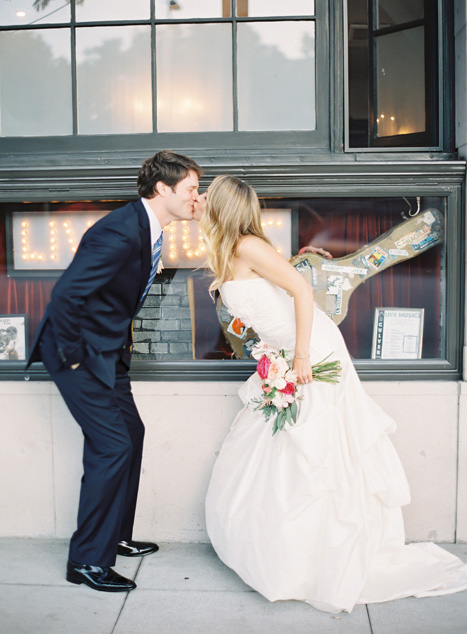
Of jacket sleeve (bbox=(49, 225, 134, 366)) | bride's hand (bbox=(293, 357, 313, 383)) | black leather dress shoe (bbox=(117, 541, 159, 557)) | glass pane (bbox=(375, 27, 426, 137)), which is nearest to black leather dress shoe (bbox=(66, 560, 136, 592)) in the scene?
black leather dress shoe (bbox=(117, 541, 159, 557))

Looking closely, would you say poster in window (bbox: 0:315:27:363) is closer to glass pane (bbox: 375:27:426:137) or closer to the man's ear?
the man's ear

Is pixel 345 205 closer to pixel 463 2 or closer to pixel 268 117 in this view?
pixel 268 117

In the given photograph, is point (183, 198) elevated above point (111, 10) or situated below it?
below

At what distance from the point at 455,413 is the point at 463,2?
2.41m

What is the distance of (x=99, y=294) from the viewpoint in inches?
121

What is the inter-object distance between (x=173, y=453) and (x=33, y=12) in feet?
9.71

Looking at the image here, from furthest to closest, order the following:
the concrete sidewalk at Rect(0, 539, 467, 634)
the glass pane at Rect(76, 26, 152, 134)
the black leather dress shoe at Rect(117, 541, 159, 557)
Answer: the glass pane at Rect(76, 26, 152, 134) → the black leather dress shoe at Rect(117, 541, 159, 557) → the concrete sidewalk at Rect(0, 539, 467, 634)

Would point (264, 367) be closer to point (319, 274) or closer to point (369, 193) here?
point (319, 274)

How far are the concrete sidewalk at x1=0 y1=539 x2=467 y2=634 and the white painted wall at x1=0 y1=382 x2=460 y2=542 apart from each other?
1.35ft

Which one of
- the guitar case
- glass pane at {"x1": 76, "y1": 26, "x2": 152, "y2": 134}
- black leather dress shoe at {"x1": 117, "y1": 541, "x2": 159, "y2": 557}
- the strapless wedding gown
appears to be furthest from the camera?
glass pane at {"x1": 76, "y1": 26, "x2": 152, "y2": 134}

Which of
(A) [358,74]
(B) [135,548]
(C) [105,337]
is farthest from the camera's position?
(A) [358,74]

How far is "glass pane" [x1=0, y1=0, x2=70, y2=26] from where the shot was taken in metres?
4.04

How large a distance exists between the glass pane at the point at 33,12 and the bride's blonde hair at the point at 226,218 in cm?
190

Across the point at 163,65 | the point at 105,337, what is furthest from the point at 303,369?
the point at 163,65
